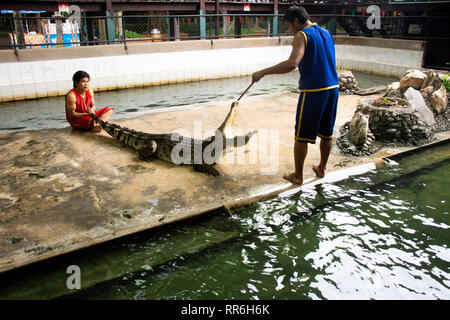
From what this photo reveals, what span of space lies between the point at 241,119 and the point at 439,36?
10.3 meters

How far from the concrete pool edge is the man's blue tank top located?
3.88ft

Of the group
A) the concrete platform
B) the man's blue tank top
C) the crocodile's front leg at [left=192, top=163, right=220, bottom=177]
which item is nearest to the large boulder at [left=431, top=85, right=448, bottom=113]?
the concrete platform

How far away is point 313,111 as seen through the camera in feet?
11.6

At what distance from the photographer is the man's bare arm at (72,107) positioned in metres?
5.54

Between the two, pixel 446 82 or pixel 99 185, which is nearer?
pixel 99 185

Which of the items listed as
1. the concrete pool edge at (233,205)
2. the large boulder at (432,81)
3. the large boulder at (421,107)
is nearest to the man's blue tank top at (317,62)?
the concrete pool edge at (233,205)

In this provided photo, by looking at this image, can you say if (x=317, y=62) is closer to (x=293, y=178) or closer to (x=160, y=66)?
A: (x=293, y=178)

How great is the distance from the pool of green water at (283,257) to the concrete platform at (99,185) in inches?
7.1

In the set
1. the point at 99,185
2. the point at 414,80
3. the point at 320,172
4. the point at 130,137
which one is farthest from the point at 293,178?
the point at 414,80

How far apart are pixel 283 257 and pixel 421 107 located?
465cm

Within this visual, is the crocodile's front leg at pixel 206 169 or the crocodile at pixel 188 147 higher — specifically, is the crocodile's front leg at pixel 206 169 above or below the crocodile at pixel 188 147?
below

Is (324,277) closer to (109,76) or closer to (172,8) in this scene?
(109,76)

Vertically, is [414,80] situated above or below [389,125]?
above

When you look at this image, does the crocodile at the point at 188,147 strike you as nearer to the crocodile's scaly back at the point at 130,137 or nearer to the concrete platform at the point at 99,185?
the crocodile's scaly back at the point at 130,137
